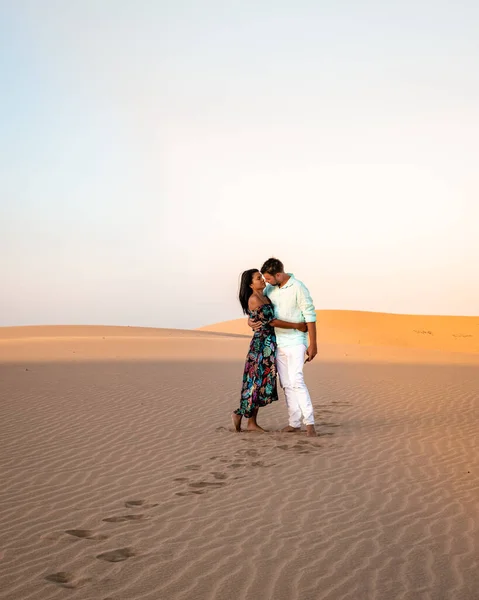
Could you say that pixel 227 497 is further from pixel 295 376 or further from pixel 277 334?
pixel 277 334

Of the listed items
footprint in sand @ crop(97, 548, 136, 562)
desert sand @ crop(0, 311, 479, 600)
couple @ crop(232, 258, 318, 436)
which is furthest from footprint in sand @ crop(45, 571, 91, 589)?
couple @ crop(232, 258, 318, 436)

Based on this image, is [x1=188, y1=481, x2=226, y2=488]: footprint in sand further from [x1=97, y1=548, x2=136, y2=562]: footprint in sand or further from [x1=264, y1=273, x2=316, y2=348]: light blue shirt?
[x1=264, y1=273, x2=316, y2=348]: light blue shirt

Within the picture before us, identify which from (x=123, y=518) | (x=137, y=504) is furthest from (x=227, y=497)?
(x=123, y=518)

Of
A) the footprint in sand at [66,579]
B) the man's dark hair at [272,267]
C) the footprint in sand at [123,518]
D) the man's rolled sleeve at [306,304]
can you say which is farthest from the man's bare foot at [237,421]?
the footprint in sand at [66,579]

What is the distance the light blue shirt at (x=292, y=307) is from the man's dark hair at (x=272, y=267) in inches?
6.9

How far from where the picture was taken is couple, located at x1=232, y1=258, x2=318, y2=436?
8.74m

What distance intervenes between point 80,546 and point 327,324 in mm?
64784

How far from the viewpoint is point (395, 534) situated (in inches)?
203

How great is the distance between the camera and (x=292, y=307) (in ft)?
28.8

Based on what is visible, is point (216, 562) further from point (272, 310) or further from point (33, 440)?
point (33, 440)

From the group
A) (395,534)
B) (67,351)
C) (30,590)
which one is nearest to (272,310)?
(395,534)

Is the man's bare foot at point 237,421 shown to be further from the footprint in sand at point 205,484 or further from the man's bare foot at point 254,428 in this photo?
the footprint in sand at point 205,484

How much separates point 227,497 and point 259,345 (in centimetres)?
318

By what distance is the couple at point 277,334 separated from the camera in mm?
8742
